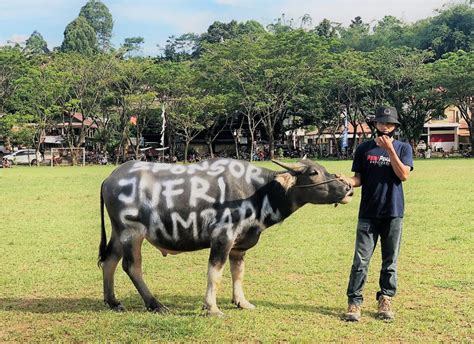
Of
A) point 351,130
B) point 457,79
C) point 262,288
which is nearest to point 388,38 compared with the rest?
point 351,130

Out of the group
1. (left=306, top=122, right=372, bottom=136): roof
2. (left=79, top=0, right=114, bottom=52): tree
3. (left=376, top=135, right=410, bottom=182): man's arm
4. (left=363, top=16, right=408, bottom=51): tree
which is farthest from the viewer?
(left=79, top=0, right=114, bottom=52): tree

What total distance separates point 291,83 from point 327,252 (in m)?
40.9

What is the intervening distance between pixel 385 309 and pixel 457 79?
49.4 metres

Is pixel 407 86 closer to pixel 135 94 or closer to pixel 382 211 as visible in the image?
pixel 135 94

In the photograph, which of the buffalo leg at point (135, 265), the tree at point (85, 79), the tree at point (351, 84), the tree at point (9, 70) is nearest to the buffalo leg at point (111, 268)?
the buffalo leg at point (135, 265)

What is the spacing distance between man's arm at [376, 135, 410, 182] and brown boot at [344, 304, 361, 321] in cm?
152

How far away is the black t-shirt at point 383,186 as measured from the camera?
6148 millimetres

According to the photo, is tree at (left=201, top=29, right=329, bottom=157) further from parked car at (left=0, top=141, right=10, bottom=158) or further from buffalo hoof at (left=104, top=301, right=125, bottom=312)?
buffalo hoof at (left=104, top=301, right=125, bottom=312)

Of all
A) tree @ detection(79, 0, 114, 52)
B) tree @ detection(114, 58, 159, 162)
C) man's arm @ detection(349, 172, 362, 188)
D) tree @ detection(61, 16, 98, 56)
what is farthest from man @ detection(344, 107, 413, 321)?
tree @ detection(79, 0, 114, 52)

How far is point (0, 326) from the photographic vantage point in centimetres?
605

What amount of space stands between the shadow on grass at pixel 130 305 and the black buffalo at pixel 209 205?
0.24 m

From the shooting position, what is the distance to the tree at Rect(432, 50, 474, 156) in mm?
50688

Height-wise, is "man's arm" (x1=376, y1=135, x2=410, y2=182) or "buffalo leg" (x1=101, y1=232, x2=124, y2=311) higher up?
"man's arm" (x1=376, y1=135, x2=410, y2=182)

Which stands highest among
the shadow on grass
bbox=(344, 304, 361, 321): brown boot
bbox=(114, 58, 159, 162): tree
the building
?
bbox=(114, 58, 159, 162): tree
